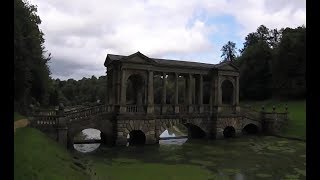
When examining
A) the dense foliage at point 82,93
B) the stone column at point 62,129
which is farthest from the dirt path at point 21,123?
the dense foliage at point 82,93

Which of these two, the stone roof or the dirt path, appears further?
the stone roof

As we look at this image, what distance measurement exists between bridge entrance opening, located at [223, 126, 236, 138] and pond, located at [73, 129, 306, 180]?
429 centimetres

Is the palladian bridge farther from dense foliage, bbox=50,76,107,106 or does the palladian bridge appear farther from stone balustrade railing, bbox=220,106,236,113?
dense foliage, bbox=50,76,107,106

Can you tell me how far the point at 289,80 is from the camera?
69.8 meters

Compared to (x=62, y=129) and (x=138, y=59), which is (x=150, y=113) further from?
(x=62, y=129)

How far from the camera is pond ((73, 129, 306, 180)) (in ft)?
82.7

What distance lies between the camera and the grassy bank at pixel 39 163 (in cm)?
1682

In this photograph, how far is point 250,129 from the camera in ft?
166

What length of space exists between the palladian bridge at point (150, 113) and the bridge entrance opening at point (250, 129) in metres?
0.14

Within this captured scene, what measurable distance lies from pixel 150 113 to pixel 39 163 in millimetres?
20504

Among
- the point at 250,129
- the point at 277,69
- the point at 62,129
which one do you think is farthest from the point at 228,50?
the point at 62,129

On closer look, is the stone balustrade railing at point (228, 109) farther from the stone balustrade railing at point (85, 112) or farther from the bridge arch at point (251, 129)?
the stone balustrade railing at point (85, 112)

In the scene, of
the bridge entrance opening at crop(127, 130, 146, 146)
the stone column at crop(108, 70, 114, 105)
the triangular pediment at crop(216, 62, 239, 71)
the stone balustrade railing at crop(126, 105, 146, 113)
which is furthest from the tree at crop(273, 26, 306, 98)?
the stone column at crop(108, 70, 114, 105)
